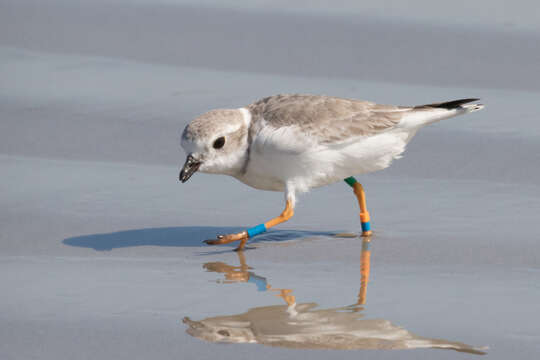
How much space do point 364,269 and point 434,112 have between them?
123cm

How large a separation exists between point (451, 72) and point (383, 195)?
2.53 meters

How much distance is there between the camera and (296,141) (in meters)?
6.28

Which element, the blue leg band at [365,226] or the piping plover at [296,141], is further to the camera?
the blue leg band at [365,226]

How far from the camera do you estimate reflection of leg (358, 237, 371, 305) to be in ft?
18.0

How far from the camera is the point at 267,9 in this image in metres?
10.8

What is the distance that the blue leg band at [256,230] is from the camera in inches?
247

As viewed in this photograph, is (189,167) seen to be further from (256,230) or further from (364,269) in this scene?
(364,269)

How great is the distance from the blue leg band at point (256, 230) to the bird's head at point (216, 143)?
393 millimetres

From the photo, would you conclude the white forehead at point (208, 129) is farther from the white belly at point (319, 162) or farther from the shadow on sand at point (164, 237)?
the shadow on sand at point (164, 237)

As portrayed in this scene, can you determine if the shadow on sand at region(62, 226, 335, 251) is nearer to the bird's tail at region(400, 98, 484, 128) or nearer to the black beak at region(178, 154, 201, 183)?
the black beak at region(178, 154, 201, 183)

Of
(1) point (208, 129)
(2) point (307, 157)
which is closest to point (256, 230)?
(2) point (307, 157)

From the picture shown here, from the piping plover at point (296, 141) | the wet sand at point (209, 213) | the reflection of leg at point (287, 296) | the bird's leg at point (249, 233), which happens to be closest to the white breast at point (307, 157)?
the piping plover at point (296, 141)

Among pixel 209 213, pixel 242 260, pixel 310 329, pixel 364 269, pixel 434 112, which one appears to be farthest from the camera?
pixel 209 213

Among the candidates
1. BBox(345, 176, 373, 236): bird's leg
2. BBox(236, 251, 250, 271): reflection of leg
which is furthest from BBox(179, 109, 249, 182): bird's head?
BBox(345, 176, 373, 236): bird's leg
